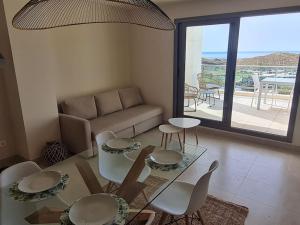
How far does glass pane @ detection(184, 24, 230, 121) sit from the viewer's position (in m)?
3.94

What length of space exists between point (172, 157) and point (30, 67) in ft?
7.32

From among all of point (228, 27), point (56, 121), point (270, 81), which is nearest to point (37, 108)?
point (56, 121)

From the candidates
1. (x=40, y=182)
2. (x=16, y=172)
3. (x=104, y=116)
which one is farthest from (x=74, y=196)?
(x=104, y=116)

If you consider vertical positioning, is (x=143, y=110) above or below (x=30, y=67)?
below

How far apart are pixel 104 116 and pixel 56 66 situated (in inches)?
44.3

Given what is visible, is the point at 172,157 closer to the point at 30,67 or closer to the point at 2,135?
the point at 30,67

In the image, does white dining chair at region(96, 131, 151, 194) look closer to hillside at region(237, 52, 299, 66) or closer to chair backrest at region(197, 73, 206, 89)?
chair backrest at region(197, 73, 206, 89)

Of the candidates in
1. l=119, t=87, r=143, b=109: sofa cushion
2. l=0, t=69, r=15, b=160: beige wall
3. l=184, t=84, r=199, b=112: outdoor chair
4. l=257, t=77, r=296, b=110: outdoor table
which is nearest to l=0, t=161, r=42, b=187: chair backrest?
l=0, t=69, r=15, b=160: beige wall

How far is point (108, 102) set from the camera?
4.12 m

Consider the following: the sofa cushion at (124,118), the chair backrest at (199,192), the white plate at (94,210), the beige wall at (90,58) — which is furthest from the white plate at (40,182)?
the beige wall at (90,58)

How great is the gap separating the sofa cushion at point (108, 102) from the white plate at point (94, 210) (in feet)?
9.10

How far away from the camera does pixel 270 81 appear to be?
3.75 m

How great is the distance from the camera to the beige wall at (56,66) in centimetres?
283

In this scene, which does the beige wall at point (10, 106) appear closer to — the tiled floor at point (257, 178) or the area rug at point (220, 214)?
the tiled floor at point (257, 178)
